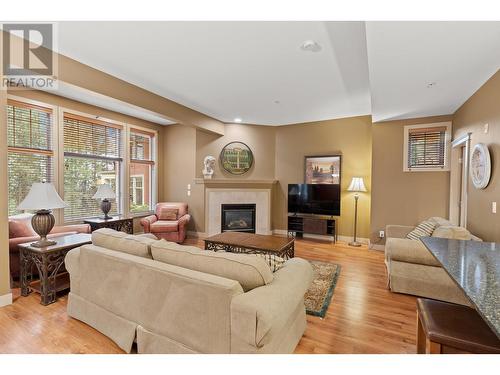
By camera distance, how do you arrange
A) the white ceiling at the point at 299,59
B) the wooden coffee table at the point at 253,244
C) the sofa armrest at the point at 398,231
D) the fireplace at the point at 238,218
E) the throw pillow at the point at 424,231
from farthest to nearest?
the fireplace at the point at 238,218, the sofa armrest at the point at 398,231, the throw pillow at the point at 424,231, the wooden coffee table at the point at 253,244, the white ceiling at the point at 299,59

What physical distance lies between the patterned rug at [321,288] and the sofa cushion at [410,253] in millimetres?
830

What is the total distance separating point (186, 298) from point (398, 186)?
4539 mm

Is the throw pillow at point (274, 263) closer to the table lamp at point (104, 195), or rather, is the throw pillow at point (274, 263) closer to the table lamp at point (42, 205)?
the table lamp at point (42, 205)

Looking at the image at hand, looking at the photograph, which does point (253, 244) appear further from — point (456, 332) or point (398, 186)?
point (398, 186)

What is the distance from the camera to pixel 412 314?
256cm

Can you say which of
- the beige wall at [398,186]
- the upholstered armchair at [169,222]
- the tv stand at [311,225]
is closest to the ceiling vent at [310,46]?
the beige wall at [398,186]

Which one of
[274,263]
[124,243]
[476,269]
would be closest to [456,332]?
[476,269]

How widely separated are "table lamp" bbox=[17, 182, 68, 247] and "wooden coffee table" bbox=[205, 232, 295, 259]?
1928mm

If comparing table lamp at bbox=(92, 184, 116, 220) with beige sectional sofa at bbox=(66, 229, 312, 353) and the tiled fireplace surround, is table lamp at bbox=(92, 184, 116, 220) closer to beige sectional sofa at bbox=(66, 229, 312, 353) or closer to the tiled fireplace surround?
the tiled fireplace surround

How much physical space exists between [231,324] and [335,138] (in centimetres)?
511

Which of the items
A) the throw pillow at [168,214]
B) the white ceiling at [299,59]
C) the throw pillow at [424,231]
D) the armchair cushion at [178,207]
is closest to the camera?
the white ceiling at [299,59]

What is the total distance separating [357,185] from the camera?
525cm

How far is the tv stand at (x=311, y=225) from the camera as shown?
18.0 ft

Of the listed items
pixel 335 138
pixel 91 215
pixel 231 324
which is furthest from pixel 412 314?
pixel 91 215
